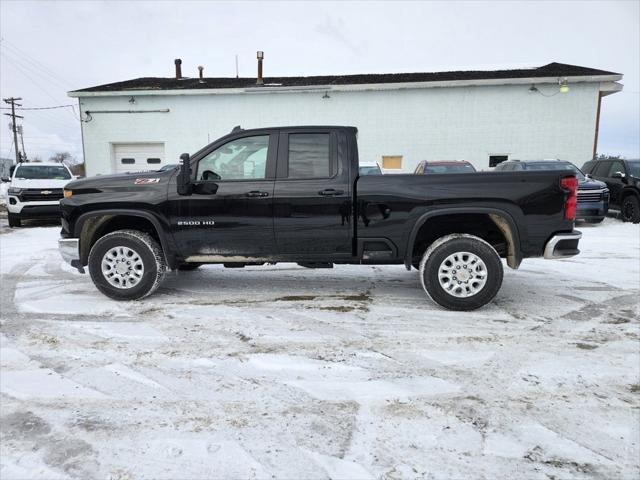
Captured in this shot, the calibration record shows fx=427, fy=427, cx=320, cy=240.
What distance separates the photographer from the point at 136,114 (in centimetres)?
1938

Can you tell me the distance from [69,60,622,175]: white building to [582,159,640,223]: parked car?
5.26m

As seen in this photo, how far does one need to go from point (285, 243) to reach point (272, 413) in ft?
7.77

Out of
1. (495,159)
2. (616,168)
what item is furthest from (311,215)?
(495,159)

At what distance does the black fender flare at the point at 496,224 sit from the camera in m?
4.46

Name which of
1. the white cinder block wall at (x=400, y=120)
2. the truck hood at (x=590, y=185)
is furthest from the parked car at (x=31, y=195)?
the truck hood at (x=590, y=185)

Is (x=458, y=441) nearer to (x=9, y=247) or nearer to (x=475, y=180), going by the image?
(x=475, y=180)

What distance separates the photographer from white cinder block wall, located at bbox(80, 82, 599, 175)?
17766 millimetres

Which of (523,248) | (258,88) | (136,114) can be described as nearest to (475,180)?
(523,248)

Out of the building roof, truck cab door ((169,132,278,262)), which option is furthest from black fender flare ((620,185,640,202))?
truck cab door ((169,132,278,262))

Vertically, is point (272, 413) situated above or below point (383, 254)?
below

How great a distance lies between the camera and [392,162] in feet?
62.8

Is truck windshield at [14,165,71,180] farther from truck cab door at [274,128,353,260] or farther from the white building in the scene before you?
truck cab door at [274,128,353,260]

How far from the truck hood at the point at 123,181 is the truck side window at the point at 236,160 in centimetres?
45

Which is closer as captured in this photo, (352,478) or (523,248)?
(352,478)
